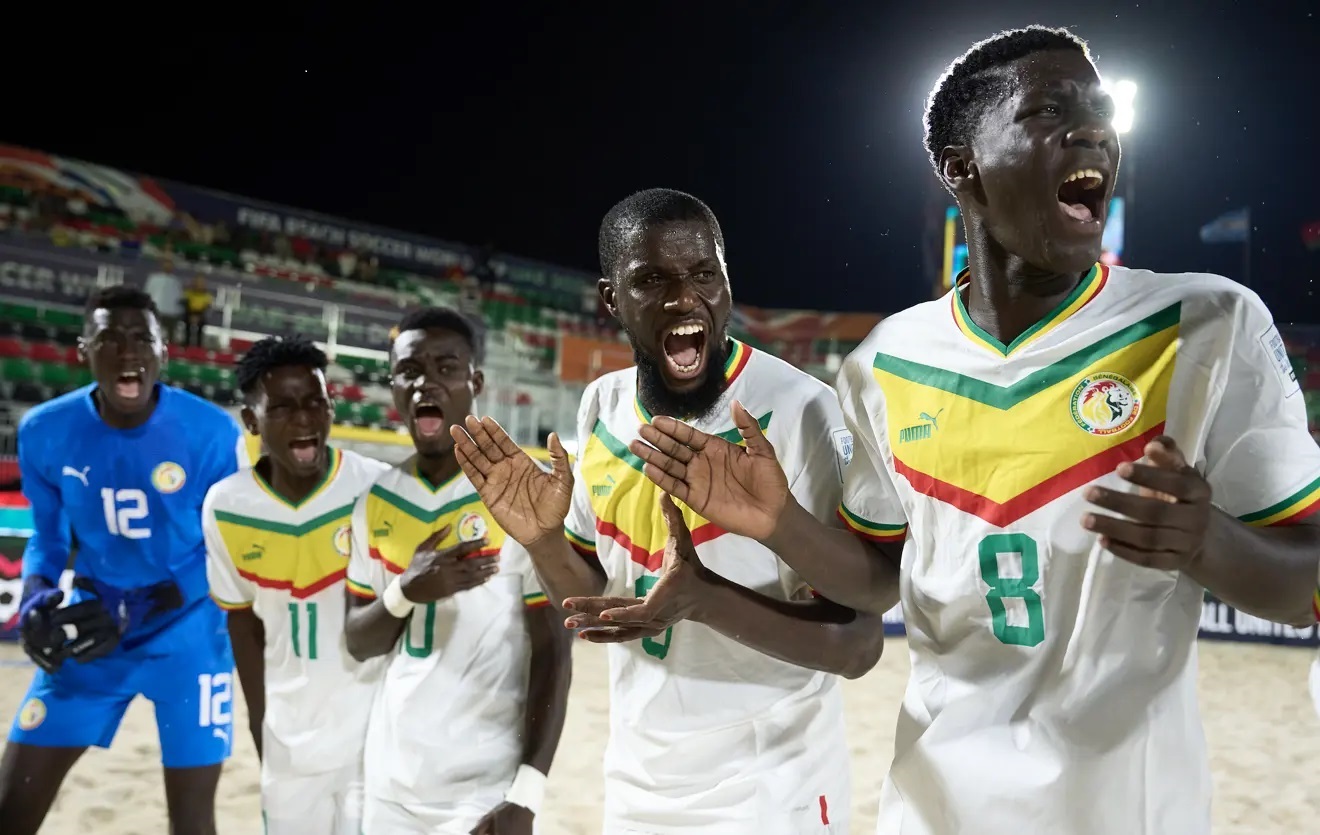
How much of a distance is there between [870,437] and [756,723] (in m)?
0.75

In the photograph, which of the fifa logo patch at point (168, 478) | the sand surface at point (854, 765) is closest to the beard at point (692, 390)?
the fifa logo patch at point (168, 478)

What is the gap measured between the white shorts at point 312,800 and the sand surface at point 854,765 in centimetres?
220

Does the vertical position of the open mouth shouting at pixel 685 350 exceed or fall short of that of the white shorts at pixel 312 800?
it exceeds it

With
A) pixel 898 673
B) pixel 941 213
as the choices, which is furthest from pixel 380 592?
pixel 941 213

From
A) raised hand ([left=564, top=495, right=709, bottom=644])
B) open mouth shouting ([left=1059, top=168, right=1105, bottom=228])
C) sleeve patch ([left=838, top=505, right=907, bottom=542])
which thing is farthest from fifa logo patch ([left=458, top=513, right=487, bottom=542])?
open mouth shouting ([left=1059, top=168, right=1105, bottom=228])

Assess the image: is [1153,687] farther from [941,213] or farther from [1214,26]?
[941,213]

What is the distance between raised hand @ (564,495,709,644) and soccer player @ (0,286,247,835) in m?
3.02

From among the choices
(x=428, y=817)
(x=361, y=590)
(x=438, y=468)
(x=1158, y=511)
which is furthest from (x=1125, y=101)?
(x=1158, y=511)

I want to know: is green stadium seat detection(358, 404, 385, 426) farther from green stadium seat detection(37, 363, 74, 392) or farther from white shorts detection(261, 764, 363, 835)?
white shorts detection(261, 764, 363, 835)

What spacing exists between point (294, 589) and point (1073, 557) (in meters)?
2.97

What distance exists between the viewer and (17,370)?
15.1 meters

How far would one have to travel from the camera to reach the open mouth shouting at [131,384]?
4.50 m

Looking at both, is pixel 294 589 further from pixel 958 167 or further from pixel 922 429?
pixel 958 167

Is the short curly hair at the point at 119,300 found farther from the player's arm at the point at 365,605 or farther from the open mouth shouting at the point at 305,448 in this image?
the player's arm at the point at 365,605
